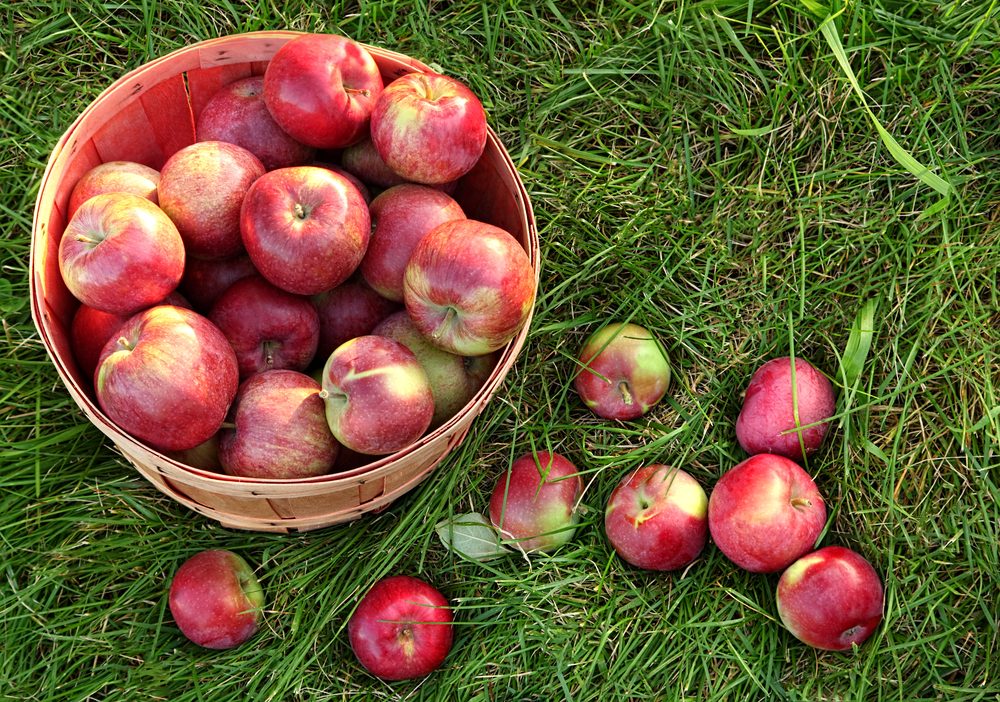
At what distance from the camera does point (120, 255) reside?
234 cm

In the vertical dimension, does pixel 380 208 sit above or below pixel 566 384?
above

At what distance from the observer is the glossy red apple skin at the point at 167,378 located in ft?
7.52

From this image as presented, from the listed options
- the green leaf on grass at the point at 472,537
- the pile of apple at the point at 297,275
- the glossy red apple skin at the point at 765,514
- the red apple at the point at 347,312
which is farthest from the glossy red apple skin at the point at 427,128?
the glossy red apple skin at the point at 765,514

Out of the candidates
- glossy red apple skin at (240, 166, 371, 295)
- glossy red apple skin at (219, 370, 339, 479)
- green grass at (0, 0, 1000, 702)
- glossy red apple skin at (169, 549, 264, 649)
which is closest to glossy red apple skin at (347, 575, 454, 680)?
green grass at (0, 0, 1000, 702)

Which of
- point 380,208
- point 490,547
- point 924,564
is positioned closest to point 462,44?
point 380,208

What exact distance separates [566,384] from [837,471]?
0.87 meters

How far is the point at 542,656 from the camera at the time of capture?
279 centimetres

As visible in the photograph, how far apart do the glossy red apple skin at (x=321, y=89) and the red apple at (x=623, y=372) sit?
999 millimetres

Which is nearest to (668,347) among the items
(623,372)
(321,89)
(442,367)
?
(623,372)

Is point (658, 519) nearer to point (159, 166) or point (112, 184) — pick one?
point (112, 184)

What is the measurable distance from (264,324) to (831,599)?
68.3 inches

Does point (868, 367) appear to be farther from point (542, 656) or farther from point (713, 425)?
point (542, 656)

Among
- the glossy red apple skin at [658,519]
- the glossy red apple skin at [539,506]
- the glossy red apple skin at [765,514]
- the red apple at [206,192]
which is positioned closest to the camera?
the red apple at [206,192]

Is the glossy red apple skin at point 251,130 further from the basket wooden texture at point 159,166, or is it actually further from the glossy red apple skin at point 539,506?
the glossy red apple skin at point 539,506
